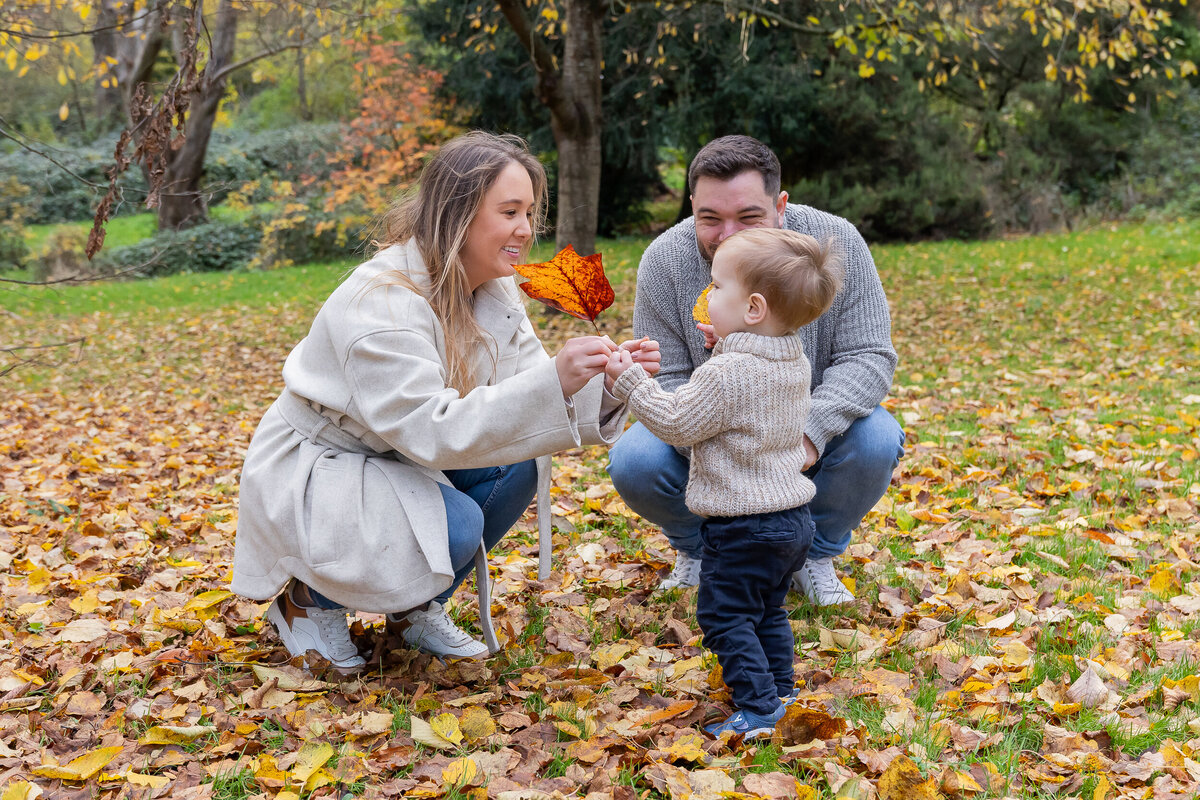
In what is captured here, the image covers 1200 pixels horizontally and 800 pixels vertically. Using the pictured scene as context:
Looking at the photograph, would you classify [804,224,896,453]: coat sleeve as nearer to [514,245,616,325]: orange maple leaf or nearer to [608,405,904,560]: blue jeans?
[608,405,904,560]: blue jeans

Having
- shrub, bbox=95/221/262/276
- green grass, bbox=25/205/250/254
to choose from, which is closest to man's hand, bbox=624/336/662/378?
shrub, bbox=95/221/262/276

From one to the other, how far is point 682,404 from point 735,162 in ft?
2.75

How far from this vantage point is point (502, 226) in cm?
248

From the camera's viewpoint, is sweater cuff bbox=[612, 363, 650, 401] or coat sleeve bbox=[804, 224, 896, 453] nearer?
sweater cuff bbox=[612, 363, 650, 401]

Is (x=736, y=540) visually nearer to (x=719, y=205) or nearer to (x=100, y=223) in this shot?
(x=719, y=205)

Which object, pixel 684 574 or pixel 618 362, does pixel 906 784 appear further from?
pixel 684 574

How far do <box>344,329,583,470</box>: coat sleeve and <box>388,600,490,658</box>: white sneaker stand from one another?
0.62 meters

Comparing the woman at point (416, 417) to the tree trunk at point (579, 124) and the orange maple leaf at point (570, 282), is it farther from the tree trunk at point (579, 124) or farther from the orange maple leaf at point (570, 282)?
the tree trunk at point (579, 124)

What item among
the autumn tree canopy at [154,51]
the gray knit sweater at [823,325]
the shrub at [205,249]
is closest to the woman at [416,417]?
the gray knit sweater at [823,325]

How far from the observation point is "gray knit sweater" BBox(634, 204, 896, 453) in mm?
2842

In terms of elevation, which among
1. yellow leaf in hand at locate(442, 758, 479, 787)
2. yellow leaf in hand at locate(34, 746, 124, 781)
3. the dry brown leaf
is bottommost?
yellow leaf in hand at locate(34, 746, 124, 781)

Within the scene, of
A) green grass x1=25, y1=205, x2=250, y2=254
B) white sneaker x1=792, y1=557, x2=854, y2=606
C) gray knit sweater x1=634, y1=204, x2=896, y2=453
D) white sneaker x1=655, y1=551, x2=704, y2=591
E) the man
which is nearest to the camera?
the man

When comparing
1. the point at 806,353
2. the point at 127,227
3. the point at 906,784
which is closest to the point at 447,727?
the point at 906,784

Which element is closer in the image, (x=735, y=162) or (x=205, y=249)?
(x=735, y=162)
